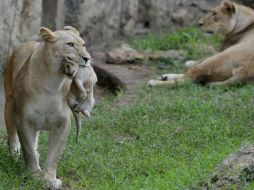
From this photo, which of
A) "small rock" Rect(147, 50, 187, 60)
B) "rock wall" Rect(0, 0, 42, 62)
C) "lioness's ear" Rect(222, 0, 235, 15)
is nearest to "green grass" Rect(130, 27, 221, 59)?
"small rock" Rect(147, 50, 187, 60)

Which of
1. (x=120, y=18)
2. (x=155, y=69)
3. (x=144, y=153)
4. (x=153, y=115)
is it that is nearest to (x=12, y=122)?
(x=144, y=153)

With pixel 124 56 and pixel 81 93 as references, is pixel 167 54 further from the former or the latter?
pixel 81 93

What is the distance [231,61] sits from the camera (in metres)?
10.3

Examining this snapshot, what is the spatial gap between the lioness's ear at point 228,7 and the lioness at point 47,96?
501 centimetres

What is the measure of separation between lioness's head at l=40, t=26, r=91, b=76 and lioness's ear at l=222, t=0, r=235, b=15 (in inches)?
204

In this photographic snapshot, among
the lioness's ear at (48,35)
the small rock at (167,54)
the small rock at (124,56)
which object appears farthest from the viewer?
the small rock at (167,54)

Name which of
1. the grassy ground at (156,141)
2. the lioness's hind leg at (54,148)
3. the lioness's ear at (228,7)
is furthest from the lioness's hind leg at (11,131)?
the lioness's ear at (228,7)

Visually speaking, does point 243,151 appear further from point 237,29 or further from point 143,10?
point 143,10

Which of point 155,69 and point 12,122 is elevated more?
point 12,122

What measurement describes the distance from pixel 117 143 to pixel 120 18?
5451mm

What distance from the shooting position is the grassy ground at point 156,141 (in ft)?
20.7

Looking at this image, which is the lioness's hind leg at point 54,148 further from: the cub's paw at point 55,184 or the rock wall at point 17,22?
the rock wall at point 17,22

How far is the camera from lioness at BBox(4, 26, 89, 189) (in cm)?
606

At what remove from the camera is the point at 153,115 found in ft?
28.6
